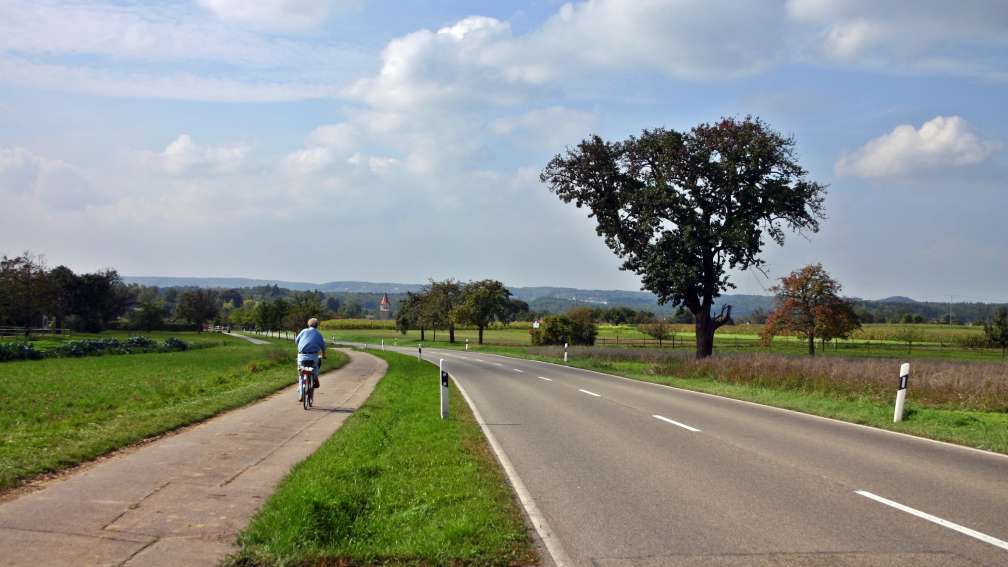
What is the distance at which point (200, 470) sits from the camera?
860cm

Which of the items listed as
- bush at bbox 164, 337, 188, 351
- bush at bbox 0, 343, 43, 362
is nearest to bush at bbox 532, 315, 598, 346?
bush at bbox 164, 337, 188, 351

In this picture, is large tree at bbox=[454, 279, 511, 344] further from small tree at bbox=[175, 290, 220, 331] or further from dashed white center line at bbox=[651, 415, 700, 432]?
dashed white center line at bbox=[651, 415, 700, 432]

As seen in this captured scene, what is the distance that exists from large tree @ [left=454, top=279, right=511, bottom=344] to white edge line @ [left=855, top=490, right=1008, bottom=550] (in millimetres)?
72297

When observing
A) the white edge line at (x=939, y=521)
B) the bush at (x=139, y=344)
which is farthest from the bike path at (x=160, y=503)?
the bush at (x=139, y=344)

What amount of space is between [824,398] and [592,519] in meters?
14.2

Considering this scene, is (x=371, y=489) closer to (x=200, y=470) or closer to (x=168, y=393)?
(x=200, y=470)

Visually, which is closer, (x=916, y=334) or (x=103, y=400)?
(x=103, y=400)

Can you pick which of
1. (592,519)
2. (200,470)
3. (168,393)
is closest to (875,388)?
(592,519)

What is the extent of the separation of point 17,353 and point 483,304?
47307 mm

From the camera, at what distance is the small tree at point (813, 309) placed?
55.5 meters

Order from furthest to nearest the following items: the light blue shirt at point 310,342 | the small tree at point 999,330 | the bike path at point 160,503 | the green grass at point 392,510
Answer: the small tree at point 999,330 → the light blue shirt at point 310,342 → the green grass at point 392,510 → the bike path at point 160,503

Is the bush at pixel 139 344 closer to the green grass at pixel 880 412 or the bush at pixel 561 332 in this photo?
the bush at pixel 561 332

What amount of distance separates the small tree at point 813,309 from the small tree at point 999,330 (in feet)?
64.1

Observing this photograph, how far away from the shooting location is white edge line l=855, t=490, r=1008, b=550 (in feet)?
19.7
